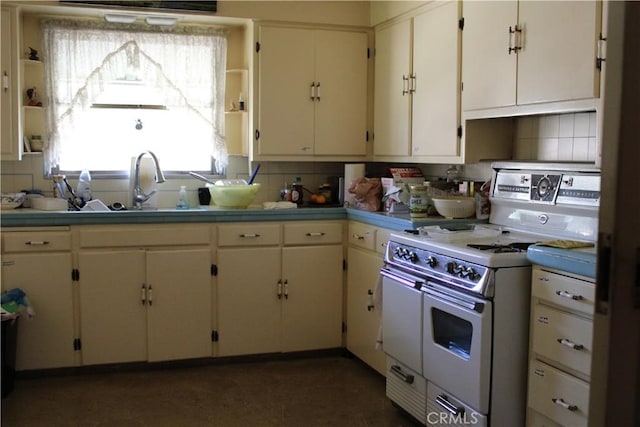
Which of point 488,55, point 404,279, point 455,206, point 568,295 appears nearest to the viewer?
point 568,295

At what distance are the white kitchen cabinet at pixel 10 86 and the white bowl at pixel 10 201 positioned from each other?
22 centimetres

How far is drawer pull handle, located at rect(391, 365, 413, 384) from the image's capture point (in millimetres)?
3141

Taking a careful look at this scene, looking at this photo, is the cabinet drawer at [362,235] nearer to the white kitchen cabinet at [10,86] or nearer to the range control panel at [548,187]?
the range control panel at [548,187]

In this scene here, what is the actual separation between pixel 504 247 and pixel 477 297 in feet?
0.83

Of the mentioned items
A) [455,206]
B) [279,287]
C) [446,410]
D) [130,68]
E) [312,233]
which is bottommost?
[446,410]

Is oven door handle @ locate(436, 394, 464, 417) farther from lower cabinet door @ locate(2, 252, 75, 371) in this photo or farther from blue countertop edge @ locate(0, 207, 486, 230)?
lower cabinet door @ locate(2, 252, 75, 371)

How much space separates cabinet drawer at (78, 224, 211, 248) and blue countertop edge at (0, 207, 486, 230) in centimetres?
4

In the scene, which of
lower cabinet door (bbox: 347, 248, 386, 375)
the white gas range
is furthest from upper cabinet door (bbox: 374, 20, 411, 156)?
the white gas range

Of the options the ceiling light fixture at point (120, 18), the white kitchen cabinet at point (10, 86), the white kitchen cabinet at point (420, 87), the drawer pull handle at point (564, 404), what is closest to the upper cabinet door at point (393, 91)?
the white kitchen cabinet at point (420, 87)


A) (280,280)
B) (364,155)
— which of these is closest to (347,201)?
(364,155)

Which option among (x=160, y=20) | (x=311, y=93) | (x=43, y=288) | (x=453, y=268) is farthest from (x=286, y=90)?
(x=453, y=268)

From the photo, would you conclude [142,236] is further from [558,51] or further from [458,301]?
[558,51]

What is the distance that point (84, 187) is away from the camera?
413cm

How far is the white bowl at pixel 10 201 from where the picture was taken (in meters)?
3.89
